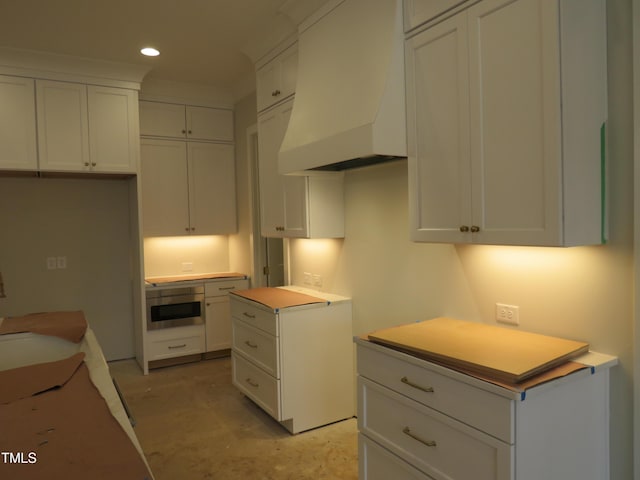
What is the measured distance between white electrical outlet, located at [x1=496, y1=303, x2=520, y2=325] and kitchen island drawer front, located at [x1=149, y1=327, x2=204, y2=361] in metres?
3.23

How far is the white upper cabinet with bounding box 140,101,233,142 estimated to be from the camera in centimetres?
455

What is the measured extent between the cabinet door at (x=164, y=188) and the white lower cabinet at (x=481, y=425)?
10.4ft

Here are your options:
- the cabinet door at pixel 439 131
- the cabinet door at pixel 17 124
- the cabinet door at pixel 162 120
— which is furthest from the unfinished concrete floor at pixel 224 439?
the cabinet door at pixel 162 120

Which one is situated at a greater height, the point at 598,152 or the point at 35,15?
the point at 35,15

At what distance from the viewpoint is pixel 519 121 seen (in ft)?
5.48

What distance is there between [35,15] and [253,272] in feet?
8.82

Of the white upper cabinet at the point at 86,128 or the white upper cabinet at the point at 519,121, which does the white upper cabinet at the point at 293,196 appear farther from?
the white upper cabinet at the point at 86,128

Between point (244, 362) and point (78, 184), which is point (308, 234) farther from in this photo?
point (78, 184)

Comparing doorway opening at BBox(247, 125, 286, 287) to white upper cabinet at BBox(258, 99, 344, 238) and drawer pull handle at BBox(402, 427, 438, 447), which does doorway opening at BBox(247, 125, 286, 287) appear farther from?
drawer pull handle at BBox(402, 427, 438, 447)

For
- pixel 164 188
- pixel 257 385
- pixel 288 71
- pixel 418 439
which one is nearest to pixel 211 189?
pixel 164 188

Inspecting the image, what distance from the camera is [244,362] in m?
3.46

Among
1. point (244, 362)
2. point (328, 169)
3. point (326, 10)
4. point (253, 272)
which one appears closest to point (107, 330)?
point (253, 272)

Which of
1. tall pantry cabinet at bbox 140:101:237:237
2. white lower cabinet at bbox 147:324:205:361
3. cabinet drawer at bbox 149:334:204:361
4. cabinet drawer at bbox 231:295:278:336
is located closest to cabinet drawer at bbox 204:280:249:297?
white lower cabinet at bbox 147:324:205:361

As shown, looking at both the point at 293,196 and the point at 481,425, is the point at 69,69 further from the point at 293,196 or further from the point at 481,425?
the point at 481,425
